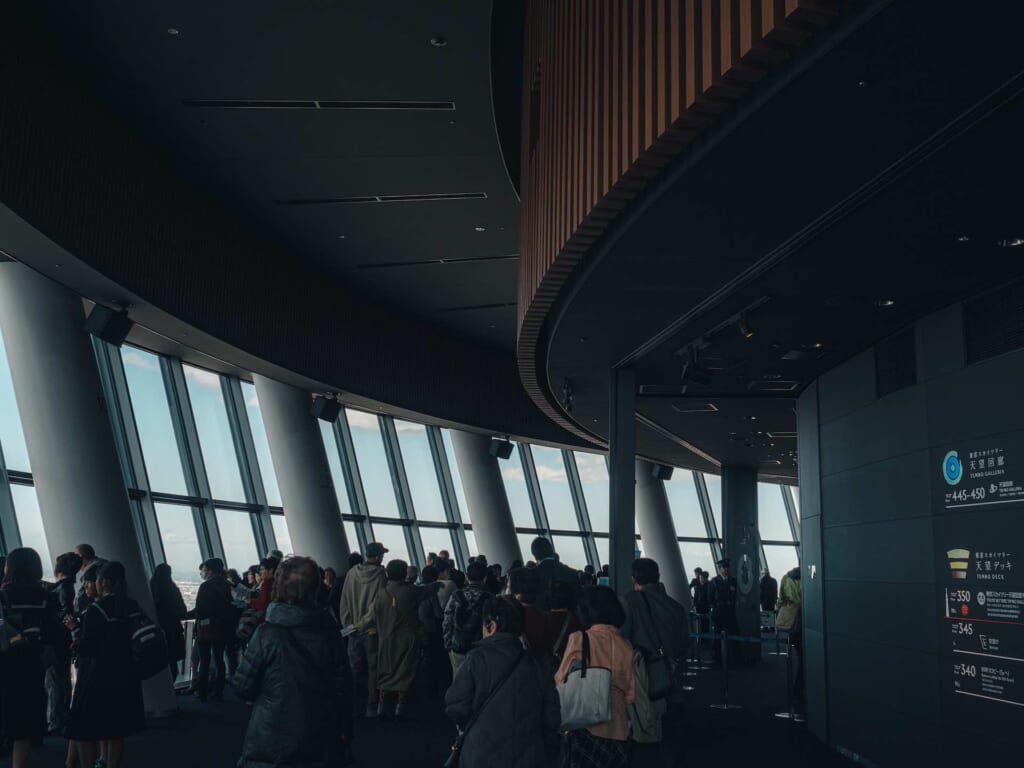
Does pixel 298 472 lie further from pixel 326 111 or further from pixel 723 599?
pixel 326 111

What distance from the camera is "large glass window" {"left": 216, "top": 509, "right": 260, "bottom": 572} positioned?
1487 cm

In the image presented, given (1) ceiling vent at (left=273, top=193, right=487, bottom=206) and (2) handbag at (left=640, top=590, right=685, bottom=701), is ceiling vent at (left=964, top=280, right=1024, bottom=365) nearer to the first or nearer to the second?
(2) handbag at (left=640, top=590, right=685, bottom=701)

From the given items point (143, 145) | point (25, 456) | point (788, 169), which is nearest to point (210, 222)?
point (143, 145)

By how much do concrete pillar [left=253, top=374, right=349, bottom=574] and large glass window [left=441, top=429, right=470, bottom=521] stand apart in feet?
18.0

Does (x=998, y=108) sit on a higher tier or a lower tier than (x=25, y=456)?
higher

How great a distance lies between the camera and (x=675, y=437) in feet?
52.9

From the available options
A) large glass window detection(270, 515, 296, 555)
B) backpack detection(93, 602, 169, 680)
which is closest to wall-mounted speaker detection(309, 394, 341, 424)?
large glass window detection(270, 515, 296, 555)

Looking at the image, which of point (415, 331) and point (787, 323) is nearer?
point (787, 323)

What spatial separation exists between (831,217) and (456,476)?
16.4m

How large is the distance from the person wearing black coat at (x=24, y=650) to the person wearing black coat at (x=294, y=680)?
2738mm

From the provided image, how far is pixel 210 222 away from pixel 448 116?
400 centimetres

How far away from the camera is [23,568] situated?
22.0 ft

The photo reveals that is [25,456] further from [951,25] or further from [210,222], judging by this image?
[951,25]

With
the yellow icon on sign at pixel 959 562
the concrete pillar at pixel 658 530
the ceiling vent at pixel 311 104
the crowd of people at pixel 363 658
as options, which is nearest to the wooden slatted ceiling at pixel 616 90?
the ceiling vent at pixel 311 104
